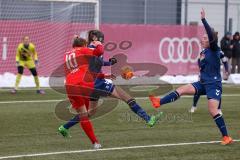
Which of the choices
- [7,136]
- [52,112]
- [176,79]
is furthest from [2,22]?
[7,136]

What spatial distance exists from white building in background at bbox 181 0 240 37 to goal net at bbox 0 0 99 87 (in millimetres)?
6827

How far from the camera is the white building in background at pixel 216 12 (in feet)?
104

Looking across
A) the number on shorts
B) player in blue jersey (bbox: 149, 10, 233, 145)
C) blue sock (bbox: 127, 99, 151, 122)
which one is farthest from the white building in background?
the number on shorts

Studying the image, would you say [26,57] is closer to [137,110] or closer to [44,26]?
[44,26]

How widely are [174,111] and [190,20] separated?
16823 mm

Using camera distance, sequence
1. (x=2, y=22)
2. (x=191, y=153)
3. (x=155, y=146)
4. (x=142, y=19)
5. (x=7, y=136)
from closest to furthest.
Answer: (x=191, y=153)
(x=155, y=146)
(x=7, y=136)
(x=2, y=22)
(x=142, y=19)

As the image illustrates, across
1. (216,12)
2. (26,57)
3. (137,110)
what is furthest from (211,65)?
(216,12)

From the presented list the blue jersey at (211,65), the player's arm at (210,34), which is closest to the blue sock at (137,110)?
the blue jersey at (211,65)

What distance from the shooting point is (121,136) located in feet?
38.4

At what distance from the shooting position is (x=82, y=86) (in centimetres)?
1036

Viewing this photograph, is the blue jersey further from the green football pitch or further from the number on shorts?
the number on shorts

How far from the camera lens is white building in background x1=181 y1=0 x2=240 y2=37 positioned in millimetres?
31844

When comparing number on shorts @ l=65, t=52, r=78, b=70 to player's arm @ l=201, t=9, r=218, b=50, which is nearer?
number on shorts @ l=65, t=52, r=78, b=70

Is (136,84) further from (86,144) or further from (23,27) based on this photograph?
(86,144)
